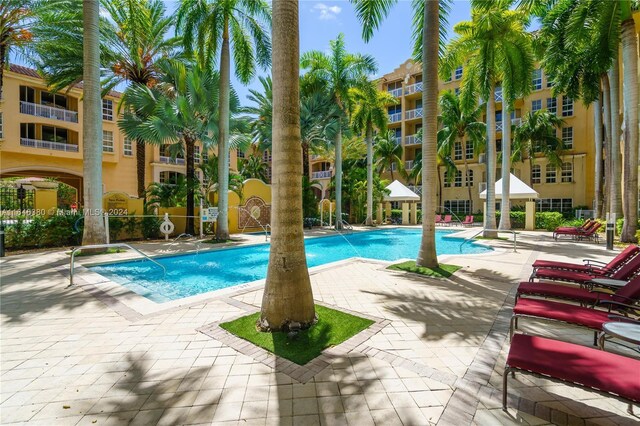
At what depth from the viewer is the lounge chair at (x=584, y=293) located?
4260mm

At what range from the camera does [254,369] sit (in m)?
3.40

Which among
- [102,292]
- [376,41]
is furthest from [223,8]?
[102,292]

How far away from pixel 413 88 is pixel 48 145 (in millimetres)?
35148

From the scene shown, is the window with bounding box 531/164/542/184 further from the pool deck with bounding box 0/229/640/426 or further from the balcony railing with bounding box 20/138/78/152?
the balcony railing with bounding box 20/138/78/152

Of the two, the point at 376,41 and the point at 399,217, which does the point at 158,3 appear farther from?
the point at 399,217

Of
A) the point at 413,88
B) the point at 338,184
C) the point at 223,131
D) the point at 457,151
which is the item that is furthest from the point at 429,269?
the point at 413,88

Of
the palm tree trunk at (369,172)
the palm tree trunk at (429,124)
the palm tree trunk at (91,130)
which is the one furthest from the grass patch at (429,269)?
the palm tree trunk at (369,172)

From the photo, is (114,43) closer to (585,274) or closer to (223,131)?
(223,131)

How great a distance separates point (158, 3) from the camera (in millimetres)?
17828

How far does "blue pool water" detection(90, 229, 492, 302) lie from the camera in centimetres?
806

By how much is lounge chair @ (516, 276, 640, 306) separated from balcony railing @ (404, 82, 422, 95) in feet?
113

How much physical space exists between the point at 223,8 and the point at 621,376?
16.8 meters

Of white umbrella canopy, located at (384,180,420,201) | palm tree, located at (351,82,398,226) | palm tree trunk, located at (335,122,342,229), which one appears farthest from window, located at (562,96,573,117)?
palm tree trunk, located at (335,122,342,229)

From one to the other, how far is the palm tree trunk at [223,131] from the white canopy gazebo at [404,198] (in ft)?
49.9
